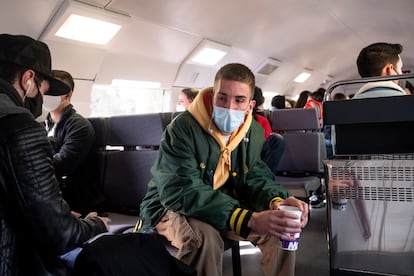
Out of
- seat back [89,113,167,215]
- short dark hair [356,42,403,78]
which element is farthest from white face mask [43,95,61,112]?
short dark hair [356,42,403,78]

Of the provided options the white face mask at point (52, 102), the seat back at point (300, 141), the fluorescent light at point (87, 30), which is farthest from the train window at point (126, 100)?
the seat back at point (300, 141)

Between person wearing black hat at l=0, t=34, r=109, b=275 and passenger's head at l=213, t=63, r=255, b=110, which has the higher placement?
passenger's head at l=213, t=63, r=255, b=110

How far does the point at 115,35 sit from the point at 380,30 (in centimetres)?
508

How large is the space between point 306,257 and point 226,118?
1.66 metres

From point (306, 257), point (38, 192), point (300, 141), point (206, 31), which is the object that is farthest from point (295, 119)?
point (38, 192)

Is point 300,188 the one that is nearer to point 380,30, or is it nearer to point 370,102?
point 370,102

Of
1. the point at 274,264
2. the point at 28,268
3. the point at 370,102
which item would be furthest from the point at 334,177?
the point at 28,268

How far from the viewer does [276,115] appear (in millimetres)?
3777

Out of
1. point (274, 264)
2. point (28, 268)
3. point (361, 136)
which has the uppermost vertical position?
point (361, 136)

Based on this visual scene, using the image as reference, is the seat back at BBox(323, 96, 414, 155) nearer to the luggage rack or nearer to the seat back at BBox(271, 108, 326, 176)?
the luggage rack

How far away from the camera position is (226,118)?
1.82 m

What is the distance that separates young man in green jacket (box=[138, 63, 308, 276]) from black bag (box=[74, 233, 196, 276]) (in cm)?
20

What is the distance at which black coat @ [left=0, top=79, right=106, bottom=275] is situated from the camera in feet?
3.47

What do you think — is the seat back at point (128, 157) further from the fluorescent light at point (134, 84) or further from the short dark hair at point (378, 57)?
the fluorescent light at point (134, 84)
